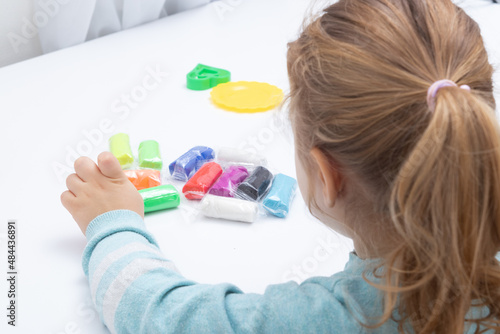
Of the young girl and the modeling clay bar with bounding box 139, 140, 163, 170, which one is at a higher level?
the young girl

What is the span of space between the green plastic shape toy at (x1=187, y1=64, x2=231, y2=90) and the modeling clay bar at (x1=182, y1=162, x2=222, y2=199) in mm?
320

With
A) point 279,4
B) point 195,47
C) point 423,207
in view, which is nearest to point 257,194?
point 423,207

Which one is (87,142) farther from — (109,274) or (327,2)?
(327,2)

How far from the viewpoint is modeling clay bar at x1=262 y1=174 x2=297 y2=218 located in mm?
818

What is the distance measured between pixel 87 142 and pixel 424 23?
64cm

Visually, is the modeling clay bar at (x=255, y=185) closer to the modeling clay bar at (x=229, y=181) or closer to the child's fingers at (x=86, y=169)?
the modeling clay bar at (x=229, y=181)

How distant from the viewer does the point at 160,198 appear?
0.81 m

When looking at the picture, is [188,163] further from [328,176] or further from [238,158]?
[328,176]

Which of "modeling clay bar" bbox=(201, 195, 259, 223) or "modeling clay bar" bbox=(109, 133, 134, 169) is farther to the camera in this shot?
"modeling clay bar" bbox=(109, 133, 134, 169)

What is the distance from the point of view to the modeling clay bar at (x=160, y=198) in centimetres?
81

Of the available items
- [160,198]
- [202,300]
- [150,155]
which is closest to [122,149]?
[150,155]
